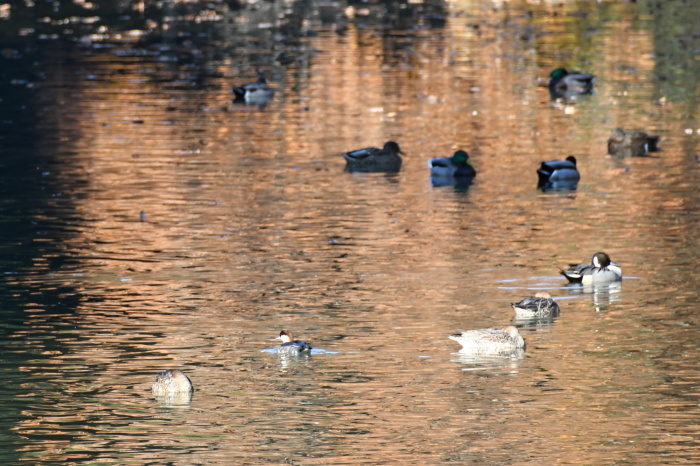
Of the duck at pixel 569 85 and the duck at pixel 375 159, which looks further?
the duck at pixel 569 85

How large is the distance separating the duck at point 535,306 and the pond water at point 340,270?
0.55 ft

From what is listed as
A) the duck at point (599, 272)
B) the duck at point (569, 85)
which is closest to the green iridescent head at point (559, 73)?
the duck at point (569, 85)

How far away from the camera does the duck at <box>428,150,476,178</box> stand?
2705 cm

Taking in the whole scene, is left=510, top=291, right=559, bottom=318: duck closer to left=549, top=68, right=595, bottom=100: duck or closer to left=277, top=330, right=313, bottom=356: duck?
left=277, top=330, right=313, bottom=356: duck

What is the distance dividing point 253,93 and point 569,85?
9.42 meters

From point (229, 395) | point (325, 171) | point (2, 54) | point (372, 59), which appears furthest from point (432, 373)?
point (2, 54)

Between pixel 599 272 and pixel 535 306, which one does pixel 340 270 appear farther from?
pixel 535 306

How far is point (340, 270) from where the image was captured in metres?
19.7

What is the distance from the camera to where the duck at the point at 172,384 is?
13.6 meters

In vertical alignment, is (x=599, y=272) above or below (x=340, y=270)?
above

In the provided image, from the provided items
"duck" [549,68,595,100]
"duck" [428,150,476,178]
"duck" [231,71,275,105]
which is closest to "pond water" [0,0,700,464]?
"duck" [428,150,476,178]

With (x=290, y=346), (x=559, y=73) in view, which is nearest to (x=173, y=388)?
(x=290, y=346)

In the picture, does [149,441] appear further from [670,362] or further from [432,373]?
[670,362]

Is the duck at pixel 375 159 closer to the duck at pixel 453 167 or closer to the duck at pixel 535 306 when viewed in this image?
the duck at pixel 453 167
